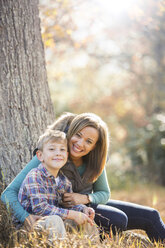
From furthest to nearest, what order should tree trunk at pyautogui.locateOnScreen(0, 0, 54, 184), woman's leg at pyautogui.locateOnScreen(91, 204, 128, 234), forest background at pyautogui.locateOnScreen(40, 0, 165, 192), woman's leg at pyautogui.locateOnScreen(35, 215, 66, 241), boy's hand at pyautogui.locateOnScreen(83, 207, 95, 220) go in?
forest background at pyautogui.locateOnScreen(40, 0, 165, 192) → tree trunk at pyautogui.locateOnScreen(0, 0, 54, 184) → woman's leg at pyautogui.locateOnScreen(91, 204, 128, 234) → boy's hand at pyautogui.locateOnScreen(83, 207, 95, 220) → woman's leg at pyautogui.locateOnScreen(35, 215, 66, 241)

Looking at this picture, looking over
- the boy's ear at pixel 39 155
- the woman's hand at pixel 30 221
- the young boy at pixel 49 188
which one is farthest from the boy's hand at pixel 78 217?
the boy's ear at pixel 39 155

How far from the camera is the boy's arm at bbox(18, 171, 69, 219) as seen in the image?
233 cm

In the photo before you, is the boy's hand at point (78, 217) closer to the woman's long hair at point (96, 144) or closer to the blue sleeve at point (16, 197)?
the blue sleeve at point (16, 197)

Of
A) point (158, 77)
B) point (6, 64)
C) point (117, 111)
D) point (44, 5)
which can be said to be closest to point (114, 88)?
point (117, 111)

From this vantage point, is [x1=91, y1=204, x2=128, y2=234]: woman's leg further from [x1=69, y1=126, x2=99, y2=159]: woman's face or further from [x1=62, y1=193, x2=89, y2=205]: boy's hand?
[x1=69, y1=126, x2=99, y2=159]: woman's face

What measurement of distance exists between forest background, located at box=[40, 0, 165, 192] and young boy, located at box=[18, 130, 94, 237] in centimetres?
319

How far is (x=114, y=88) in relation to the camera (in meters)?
14.0

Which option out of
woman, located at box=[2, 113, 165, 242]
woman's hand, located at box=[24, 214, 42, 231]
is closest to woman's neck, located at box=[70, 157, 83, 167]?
woman, located at box=[2, 113, 165, 242]

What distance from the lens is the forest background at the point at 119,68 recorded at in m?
6.62

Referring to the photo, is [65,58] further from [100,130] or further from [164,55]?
[100,130]

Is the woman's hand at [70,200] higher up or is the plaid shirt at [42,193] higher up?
the plaid shirt at [42,193]

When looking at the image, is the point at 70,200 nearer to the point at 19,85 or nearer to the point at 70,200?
the point at 70,200

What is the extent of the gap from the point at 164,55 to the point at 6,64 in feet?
26.1

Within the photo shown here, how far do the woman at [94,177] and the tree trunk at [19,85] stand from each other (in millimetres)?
434
